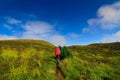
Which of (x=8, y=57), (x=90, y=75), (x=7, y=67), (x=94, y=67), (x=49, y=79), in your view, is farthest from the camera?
(x=8, y=57)

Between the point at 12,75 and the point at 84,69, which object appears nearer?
the point at 12,75

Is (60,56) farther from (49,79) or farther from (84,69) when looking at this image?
(49,79)

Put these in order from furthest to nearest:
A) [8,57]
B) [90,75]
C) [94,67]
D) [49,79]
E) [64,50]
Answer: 1. [64,50]
2. [8,57]
3. [94,67]
4. [90,75]
5. [49,79]

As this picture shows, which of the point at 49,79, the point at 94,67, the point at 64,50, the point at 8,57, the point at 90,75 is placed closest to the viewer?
the point at 49,79

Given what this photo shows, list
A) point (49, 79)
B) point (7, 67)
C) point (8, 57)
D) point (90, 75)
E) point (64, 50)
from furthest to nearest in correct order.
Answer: point (64, 50)
point (8, 57)
point (7, 67)
point (90, 75)
point (49, 79)

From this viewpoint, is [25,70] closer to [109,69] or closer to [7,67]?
[7,67]

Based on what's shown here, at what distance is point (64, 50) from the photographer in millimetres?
21625

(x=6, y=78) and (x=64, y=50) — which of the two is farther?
(x=64, y=50)

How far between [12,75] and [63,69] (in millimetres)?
4352

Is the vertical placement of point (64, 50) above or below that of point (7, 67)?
above

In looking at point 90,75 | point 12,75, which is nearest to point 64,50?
point 90,75

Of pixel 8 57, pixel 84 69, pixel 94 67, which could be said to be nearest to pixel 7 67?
pixel 8 57

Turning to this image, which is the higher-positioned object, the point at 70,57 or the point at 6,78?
the point at 70,57

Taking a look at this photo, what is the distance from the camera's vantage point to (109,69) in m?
17.3
